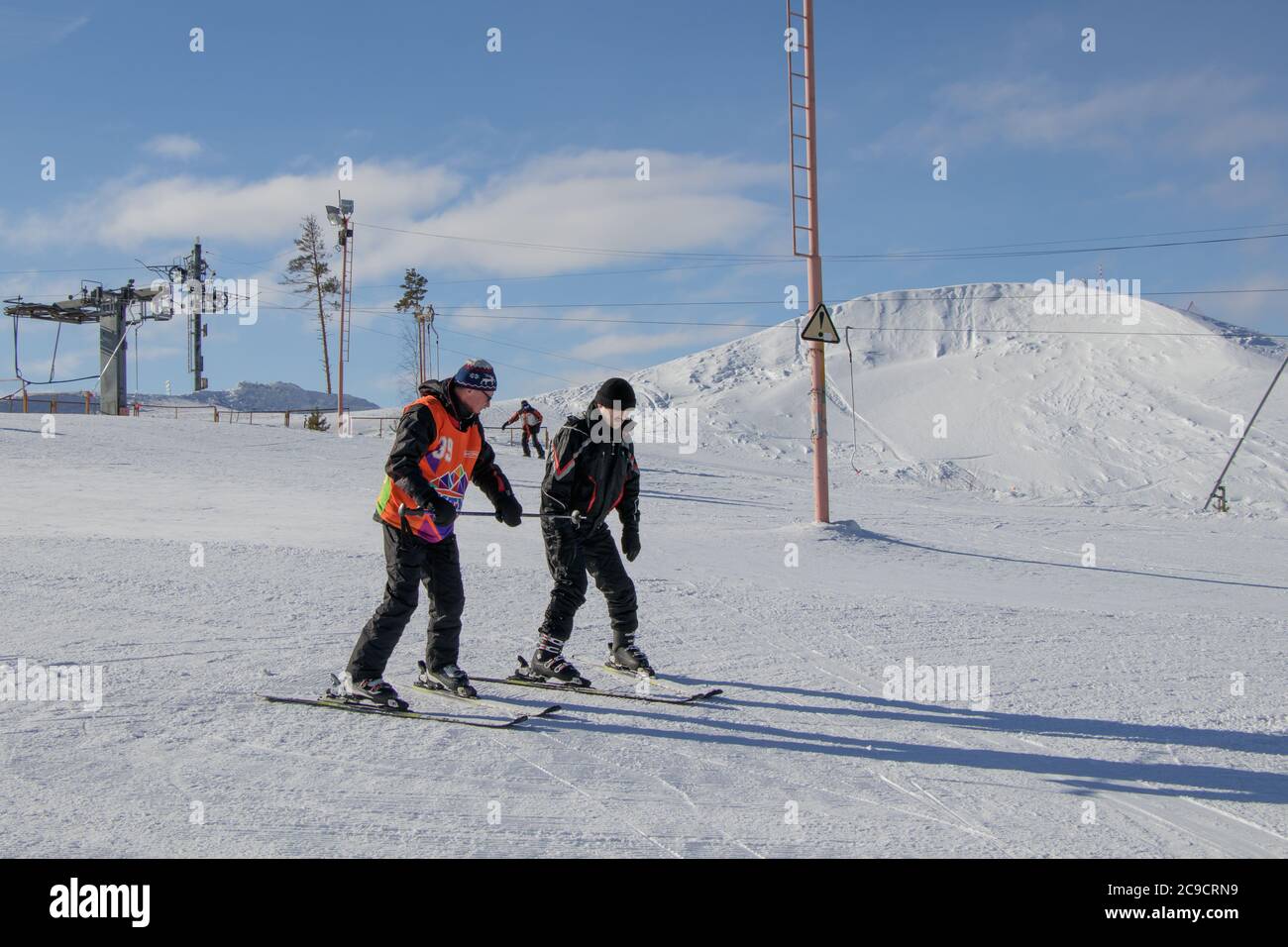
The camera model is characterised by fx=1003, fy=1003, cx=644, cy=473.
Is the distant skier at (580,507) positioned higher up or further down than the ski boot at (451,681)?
higher up

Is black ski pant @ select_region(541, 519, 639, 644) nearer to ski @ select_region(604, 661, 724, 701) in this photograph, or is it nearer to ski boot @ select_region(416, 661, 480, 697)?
ski @ select_region(604, 661, 724, 701)

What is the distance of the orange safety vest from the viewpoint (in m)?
5.39

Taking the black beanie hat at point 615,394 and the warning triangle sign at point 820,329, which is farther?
the warning triangle sign at point 820,329

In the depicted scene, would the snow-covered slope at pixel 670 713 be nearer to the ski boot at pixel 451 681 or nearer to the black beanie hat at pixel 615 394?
the ski boot at pixel 451 681

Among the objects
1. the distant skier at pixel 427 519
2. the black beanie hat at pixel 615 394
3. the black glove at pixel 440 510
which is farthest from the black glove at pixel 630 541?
the black glove at pixel 440 510

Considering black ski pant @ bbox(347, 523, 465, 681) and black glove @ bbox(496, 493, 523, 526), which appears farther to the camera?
black glove @ bbox(496, 493, 523, 526)

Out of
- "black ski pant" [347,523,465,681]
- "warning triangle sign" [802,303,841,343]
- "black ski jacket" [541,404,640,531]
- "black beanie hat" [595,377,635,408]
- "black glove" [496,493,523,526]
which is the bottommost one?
"black ski pant" [347,523,465,681]

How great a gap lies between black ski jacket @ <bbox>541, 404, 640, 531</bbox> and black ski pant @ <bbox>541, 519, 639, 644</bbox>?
4.3 inches

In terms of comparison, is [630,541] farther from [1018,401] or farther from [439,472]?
[1018,401]

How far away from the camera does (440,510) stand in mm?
5227

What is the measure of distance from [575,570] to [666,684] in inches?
36.4

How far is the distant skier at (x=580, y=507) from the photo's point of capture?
617cm

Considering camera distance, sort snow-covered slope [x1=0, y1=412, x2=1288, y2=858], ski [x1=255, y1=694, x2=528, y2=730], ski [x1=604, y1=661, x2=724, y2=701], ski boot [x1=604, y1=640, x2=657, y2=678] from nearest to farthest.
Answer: snow-covered slope [x1=0, y1=412, x2=1288, y2=858]
ski [x1=255, y1=694, x2=528, y2=730]
ski [x1=604, y1=661, x2=724, y2=701]
ski boot [x1=604, y1=640, x2=657, y2=678]

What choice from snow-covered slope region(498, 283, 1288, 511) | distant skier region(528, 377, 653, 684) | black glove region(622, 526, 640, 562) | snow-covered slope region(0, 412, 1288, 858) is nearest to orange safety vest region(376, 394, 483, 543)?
distant skier region(528, 377, 653, 684)
